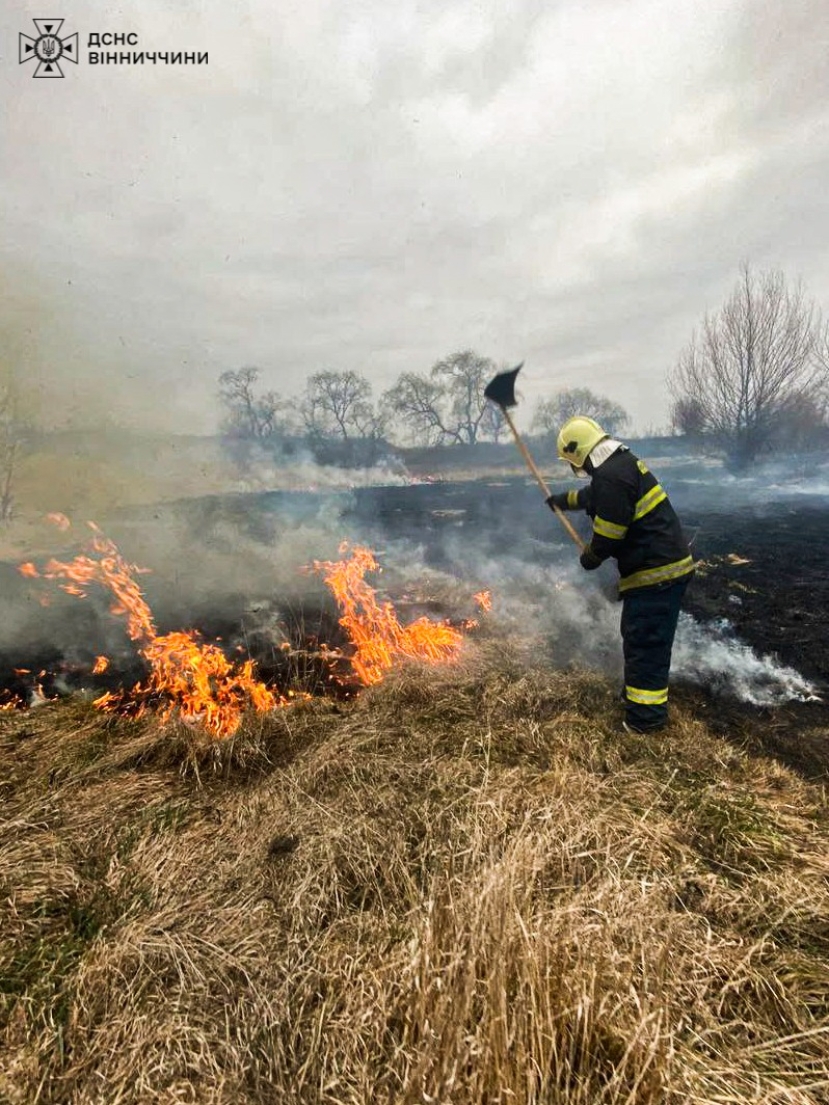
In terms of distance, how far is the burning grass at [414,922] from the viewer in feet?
5.24

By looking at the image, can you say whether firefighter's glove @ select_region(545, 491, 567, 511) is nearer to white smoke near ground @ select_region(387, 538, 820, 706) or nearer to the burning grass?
white smoke near ground @ select_region(387, 538, 820, 706)

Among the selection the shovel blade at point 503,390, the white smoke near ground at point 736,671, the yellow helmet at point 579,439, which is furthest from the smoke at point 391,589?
the shovel blade at point 503,390

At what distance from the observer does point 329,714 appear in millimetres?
4582

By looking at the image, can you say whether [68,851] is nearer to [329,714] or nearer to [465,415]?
[329,714]

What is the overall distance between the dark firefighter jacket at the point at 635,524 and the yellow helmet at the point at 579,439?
21cm

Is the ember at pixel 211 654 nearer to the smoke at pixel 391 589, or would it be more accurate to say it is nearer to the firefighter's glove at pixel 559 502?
the smoke at pixel 391 589

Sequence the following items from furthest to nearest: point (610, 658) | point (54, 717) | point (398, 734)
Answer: point (610, 658) < point (54, 717) < point (398, 734)

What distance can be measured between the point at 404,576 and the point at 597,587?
3.67 m

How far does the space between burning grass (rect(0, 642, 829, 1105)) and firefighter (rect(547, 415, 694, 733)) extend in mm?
431

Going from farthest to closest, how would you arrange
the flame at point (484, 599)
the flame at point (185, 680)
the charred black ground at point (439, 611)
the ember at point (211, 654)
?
the flame at point (484, 599)
the ember at point (211, 654)
the charred black ground at point (439, 611)
the flame at point (185, 680)

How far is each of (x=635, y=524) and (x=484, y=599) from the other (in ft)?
12.4

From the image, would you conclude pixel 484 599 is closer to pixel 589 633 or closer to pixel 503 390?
pixel 589 633

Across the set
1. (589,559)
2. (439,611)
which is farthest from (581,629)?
(589,559)

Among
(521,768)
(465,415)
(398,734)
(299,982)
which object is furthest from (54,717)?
(465,415)
